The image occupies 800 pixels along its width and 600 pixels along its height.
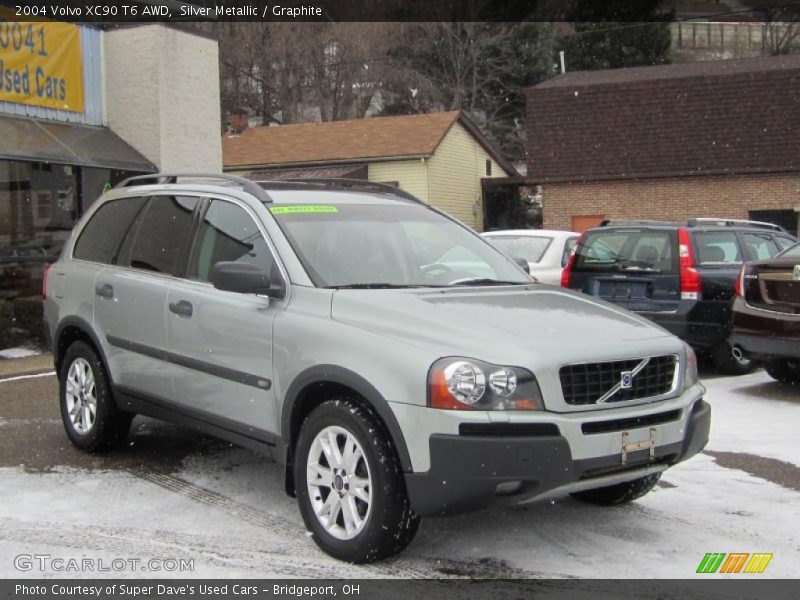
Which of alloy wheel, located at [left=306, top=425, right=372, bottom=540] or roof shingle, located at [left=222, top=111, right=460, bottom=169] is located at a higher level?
roof shingle, located at [left=222, top=111, right=460, bottom=169]

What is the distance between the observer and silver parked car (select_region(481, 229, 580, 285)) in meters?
11.7

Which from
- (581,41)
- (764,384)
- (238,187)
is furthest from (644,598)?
(581,41)

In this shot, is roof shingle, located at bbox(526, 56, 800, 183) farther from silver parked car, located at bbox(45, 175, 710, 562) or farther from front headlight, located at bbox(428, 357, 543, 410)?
front headlight, located at bbox(428, 357, 543, 410)

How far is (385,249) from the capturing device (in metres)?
5.39

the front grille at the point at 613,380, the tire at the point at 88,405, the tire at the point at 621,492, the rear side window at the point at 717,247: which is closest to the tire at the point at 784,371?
the rear side window at the point at 717,247

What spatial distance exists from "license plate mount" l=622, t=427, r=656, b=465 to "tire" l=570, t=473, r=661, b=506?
33.8 inches

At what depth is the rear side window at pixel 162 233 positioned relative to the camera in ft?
19.0

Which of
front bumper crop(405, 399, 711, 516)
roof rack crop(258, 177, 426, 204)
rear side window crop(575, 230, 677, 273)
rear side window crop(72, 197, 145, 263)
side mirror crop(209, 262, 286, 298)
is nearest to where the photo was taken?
front bumper crop(405, 399, 711, 516)

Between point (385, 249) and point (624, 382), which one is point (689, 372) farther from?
point (385, 249)

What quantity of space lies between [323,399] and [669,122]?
23839mm

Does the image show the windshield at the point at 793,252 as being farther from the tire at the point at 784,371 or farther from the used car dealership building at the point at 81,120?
the used car dealership building at the point at 81,120

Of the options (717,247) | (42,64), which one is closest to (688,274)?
(717,247)

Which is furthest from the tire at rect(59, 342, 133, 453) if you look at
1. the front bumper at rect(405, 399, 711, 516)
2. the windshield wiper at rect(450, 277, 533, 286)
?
the front bumper at rect(405, 399, 711, 516)

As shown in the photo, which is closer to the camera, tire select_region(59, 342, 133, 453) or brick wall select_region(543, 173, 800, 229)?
tire select_region(59, 342, 133, 453)
